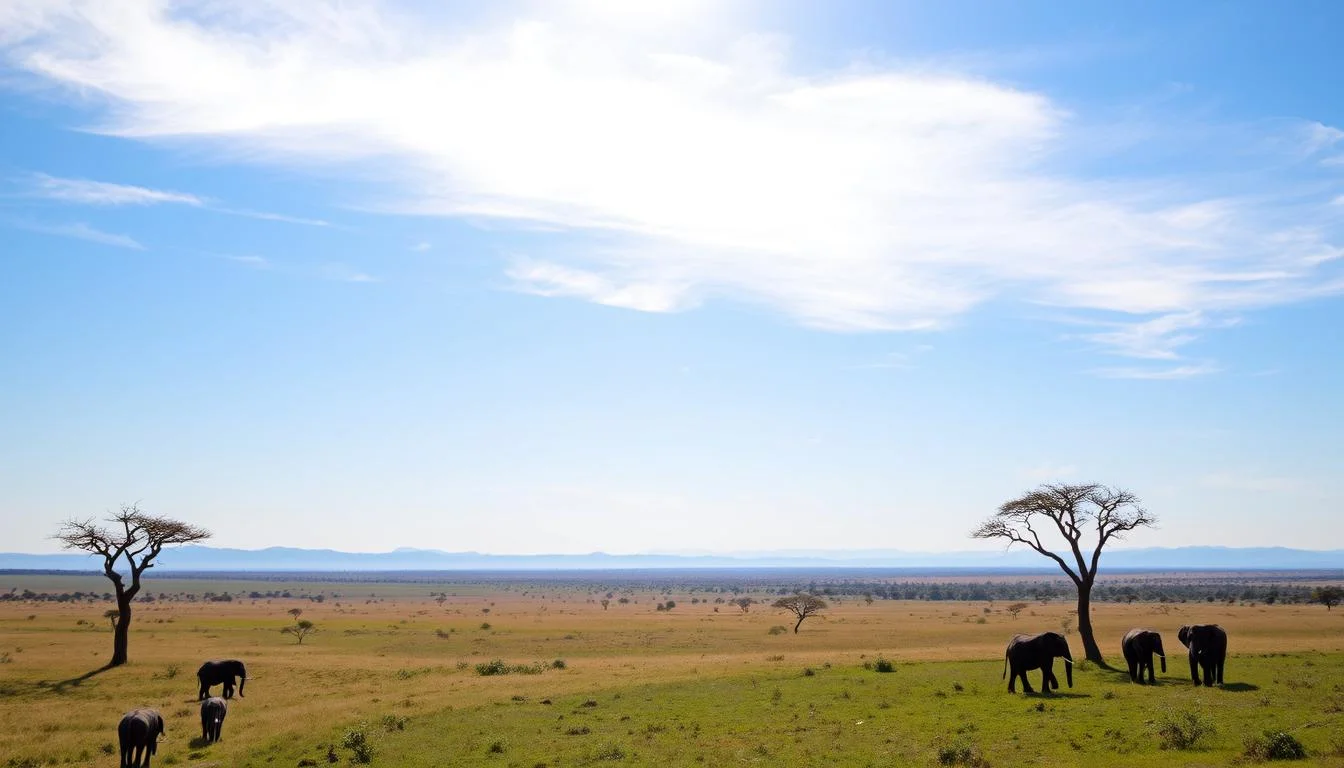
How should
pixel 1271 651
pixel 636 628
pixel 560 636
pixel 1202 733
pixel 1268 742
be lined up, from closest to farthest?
pixel 1268 742, pixel 1202 733, pixel 1271 651, pixel 560 636, pixel 636 628

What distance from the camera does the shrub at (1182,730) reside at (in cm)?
2161

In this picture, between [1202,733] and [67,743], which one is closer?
[1202,733]

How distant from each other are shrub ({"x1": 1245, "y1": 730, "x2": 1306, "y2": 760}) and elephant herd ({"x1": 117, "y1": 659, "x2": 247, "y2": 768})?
28.1 meters

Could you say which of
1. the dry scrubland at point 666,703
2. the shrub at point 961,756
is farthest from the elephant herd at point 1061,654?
the shrub at point 961,756

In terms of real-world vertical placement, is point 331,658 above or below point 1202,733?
below

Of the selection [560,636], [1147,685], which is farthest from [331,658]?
[1147,685]

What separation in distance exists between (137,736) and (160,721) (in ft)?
5.43

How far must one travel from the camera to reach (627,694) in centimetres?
3691

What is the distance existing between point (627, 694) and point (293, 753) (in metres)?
13.6

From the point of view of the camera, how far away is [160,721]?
89.7ft

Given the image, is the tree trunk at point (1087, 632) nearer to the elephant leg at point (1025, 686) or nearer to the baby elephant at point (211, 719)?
the elephant leg at point (1025, 686)

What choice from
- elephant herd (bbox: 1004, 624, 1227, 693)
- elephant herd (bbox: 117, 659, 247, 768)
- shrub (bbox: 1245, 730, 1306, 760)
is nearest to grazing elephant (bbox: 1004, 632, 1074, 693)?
elephant herd (bbox: 1004, 624, 1227, 693)

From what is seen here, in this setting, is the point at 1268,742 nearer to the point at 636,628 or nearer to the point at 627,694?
the point at 627,694

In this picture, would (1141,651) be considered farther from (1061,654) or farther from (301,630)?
(301,630)
